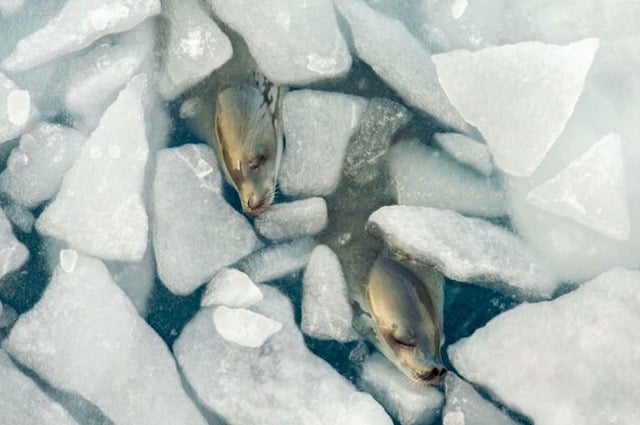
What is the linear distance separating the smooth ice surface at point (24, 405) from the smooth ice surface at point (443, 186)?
633 mm

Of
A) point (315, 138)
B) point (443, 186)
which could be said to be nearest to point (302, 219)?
point (315, 138)

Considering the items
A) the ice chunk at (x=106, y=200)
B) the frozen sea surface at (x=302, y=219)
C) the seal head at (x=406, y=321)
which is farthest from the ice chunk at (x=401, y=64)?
the ice chunk at (x=106, y=200)

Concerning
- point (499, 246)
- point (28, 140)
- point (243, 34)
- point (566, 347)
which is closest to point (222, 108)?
point (243, 34)

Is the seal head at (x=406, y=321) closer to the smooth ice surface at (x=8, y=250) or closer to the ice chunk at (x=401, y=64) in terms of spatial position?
the ice chunk at (x=401, y=64)

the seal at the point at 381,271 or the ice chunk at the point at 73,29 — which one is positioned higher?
the ice chunk at the point at 73,29

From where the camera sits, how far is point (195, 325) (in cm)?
159

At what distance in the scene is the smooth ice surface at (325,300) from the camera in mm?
1584

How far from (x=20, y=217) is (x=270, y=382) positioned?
48cm

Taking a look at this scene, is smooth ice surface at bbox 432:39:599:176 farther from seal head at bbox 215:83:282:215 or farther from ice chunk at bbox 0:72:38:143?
ice chunk at bbox 0:72:38:143

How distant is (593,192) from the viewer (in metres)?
1.62

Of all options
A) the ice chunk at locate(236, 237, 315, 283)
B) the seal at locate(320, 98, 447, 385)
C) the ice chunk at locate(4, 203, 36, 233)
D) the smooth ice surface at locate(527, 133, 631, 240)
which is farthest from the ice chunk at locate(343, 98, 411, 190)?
the ice chunk at locate(4, 203, 36, 233)

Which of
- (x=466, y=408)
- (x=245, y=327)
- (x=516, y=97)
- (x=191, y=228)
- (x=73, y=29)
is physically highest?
(x=73, y=29)

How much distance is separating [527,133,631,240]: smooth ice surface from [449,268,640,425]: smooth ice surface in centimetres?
12

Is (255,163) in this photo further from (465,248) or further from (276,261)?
(465,248)
